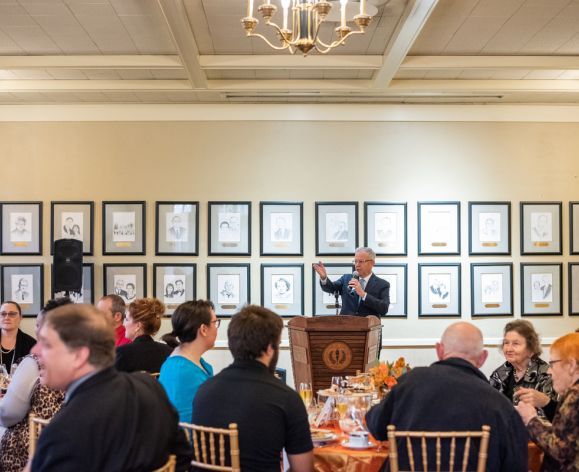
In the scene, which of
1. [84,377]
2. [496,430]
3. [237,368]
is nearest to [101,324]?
[84,377]

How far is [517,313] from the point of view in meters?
8.22

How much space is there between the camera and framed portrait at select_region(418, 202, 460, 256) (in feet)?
26.8

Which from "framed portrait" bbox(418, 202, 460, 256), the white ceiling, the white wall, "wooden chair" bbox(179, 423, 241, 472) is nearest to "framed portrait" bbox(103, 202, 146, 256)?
the white wall

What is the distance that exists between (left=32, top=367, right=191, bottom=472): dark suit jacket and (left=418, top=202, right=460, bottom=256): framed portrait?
20.0ft

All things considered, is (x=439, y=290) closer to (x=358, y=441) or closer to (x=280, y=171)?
(x=280, y=171)

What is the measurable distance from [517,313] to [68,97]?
5.43 meters

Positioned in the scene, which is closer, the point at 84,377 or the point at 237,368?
the point at 84,377

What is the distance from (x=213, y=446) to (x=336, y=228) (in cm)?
533

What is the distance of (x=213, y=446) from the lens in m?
2.94

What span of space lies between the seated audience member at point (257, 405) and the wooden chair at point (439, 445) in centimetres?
34

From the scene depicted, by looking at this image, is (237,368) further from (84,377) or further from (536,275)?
(536,275)

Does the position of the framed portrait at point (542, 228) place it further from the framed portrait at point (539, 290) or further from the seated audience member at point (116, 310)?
the seated audience member at point (116, 310)

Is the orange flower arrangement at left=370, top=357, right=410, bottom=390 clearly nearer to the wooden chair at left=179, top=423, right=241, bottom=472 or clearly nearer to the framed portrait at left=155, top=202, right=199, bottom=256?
the wooden chair at left=179, top=423, right=241, bottom=472

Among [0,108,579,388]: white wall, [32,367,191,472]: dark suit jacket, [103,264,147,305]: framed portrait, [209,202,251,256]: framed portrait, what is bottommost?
[32,367,191,472]: dark suit jacket
